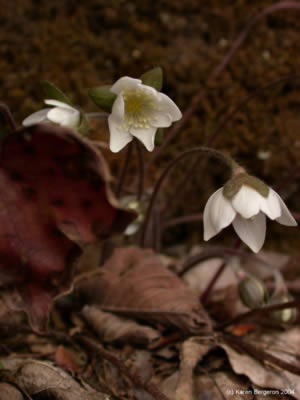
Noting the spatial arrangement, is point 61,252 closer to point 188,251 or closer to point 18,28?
point 188,251

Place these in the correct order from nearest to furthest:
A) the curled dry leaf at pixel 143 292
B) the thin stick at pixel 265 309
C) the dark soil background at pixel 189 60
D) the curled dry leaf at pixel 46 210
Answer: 1. the curled dry leaf at pixel 46 210
2. the thin stick at pixel 265 309
3. the curled dry leaf at pixel 143 292
4. the dark soil background at pixel 189 60

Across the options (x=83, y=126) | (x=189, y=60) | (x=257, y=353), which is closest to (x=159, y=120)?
(x=83, y=126)

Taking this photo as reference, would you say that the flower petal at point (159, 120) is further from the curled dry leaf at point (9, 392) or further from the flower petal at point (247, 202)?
the curled dry leaf at point (9, 392)

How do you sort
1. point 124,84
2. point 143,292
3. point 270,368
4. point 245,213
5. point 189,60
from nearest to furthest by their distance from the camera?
point 245,213 < point 124,84 < point 270,368 < point 143,292 < point 189,60

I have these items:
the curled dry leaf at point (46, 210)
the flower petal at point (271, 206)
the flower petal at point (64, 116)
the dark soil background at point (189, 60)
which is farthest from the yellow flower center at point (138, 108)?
the dark soil background at point (189, 60)

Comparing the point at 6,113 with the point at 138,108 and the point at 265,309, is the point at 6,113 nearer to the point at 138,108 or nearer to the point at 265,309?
the point at 138,108

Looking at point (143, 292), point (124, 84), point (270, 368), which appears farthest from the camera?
point (143, 292)
